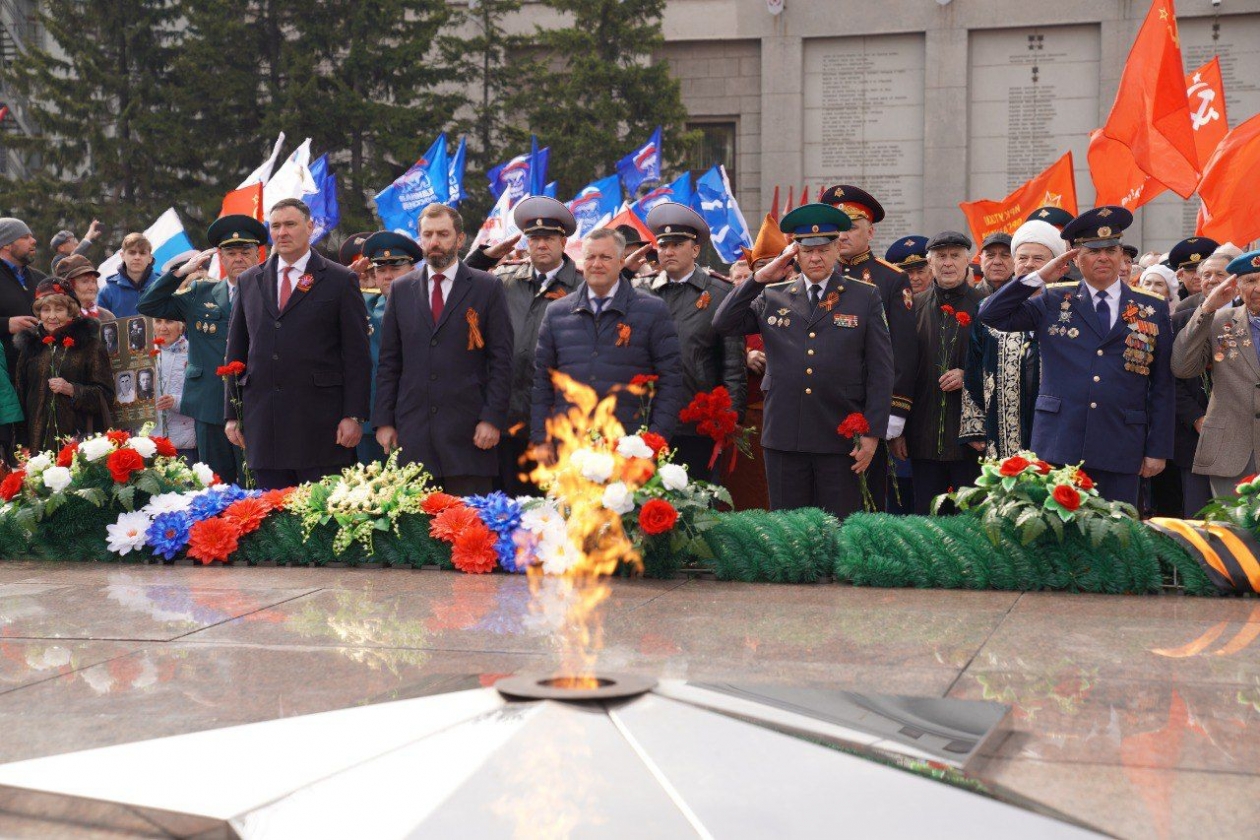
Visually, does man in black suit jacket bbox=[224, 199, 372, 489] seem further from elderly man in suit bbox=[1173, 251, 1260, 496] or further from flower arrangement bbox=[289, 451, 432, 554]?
elderly man in suit bbox=[1173, 251, 1260, 496]

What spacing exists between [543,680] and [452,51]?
76.4 feet

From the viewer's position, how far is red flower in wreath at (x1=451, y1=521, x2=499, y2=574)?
6.02m

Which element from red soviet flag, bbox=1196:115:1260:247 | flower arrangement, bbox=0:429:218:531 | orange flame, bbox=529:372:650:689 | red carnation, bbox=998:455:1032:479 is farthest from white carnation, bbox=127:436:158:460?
red soviet flag, bbox=1196:115:1260:247

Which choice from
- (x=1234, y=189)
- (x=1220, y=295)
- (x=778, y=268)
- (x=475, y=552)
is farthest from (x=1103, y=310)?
(x=1234, y=189)

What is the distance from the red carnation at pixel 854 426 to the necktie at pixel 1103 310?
1178 millimetres

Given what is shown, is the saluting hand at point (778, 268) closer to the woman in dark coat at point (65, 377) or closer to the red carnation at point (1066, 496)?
the red carnation at point (1066, 496)

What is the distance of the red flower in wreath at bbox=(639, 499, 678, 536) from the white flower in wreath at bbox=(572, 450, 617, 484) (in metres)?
0.23

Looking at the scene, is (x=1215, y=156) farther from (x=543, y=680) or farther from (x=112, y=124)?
(x=112, y=124)

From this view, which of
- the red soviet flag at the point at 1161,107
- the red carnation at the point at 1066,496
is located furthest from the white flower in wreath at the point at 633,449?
the red soviet flag at the point at 1161,107

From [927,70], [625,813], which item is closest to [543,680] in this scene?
[625,813]

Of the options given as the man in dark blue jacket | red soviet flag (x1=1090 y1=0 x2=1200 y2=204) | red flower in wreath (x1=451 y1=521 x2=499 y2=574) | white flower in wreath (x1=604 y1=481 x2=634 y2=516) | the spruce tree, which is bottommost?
red flower in wreath (x1=451 y1=521 x2=499 y2=574)

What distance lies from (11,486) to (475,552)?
2.36 m

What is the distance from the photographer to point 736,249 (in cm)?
1466

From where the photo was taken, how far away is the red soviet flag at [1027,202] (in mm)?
12203
